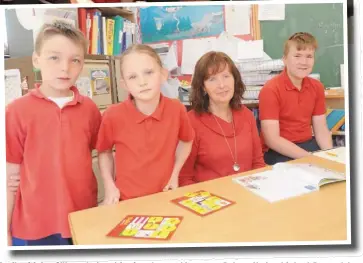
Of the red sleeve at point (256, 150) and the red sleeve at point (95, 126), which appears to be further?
the red sleeve at point (256, 150)

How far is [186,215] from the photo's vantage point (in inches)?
25.4

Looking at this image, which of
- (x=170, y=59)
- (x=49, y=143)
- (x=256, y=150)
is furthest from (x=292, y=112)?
(x=49, y=143)

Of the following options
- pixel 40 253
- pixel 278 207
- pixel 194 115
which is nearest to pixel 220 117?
pixel 194 115

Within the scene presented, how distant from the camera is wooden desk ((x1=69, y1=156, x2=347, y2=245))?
609 mm

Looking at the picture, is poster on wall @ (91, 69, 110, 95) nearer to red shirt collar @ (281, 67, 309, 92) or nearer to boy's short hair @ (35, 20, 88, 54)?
boy's short hair @ (35, 20, 88, 54)

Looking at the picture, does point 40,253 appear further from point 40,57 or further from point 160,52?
point 160,52

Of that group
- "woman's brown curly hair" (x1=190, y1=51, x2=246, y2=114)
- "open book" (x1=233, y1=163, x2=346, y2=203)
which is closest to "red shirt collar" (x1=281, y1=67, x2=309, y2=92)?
"woman's brown curly hair" (x1=190, y1=51, x2=246, y2=114)

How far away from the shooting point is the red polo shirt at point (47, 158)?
71 centimetres

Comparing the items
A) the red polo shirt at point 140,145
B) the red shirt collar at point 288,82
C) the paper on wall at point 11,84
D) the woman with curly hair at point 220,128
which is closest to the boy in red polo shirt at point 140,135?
the red polo shirt at point 140,145

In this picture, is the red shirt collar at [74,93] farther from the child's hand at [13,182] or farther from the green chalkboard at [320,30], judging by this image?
the green chalkboard at [320,30]

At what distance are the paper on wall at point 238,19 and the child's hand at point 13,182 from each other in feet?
2.02

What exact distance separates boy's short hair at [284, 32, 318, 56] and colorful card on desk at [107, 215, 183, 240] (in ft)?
1.77

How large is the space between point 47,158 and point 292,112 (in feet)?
2.23

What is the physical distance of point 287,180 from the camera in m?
0.78
